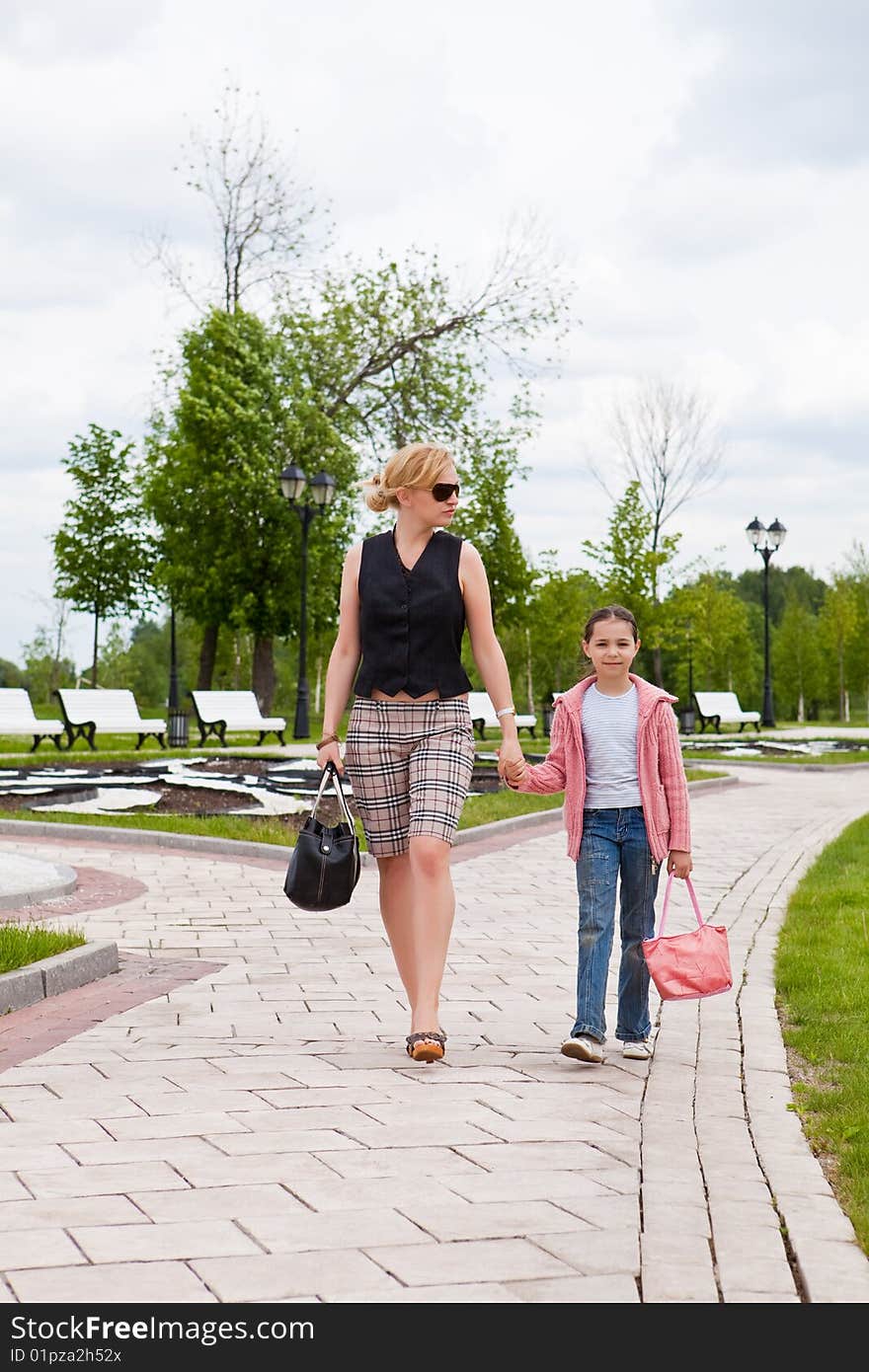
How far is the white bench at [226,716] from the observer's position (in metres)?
25.5

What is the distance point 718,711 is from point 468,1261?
115ft

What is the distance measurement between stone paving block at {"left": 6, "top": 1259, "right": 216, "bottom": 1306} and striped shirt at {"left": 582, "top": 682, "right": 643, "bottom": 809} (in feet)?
7.93

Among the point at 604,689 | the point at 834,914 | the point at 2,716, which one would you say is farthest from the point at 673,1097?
the point at 2,716

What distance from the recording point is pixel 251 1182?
12.3 ft

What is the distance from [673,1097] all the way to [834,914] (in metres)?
3.96

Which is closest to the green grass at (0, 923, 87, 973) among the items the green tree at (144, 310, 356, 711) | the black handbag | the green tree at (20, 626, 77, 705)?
the black handbag

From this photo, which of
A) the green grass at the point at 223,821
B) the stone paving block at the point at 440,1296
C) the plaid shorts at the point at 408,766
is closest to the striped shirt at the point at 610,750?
the plaid shorts at the point at 408,766

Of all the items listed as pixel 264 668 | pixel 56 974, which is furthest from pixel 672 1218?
pixel 264 668

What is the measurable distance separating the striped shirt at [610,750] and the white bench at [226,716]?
20.2 meters

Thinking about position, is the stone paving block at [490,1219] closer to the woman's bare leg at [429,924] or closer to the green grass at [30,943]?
the woman's bare leg at [429,924]

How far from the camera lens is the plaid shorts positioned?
5059 millimetres

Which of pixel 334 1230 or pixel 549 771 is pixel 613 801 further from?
pixel 334 1230
